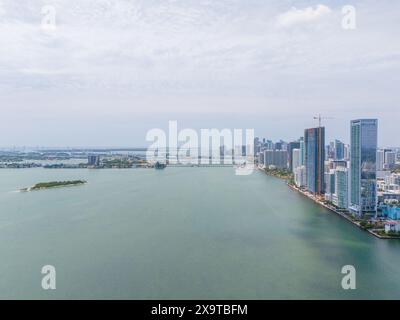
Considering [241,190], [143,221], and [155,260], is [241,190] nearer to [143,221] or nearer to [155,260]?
[143,221]

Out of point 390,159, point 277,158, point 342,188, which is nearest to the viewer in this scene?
point 342,188

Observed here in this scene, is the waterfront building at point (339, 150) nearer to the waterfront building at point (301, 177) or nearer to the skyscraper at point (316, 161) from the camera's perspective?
the waterfront building at point (301, 177)

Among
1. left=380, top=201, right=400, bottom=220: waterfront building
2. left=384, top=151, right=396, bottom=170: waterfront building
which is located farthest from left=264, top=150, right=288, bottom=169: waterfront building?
left=380, top=201, right=400, bottom=220: waterfront building

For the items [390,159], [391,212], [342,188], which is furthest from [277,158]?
[391,212]

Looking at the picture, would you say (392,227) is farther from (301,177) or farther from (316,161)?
(301,177)

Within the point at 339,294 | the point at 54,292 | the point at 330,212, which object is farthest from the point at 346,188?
the point at 54,292

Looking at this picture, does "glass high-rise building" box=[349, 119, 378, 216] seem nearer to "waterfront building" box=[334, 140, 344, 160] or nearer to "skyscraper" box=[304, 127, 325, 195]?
"skyscraper" box=[304, 127, 325, 195]

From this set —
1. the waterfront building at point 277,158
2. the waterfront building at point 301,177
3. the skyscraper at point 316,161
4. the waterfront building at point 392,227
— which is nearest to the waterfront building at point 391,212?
the waterfront building at point 392,227
